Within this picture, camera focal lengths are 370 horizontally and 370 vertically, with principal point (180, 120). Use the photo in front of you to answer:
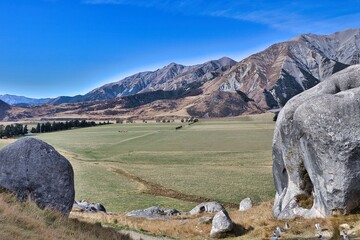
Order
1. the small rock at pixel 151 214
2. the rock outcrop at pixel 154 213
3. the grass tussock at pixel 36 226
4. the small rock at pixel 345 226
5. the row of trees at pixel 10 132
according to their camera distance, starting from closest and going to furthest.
Result: 1. the grass tussock at pixel 36 226
2. the small rock at pixel 345 226
3. the small rock at pixel 151 214
4. the rock outcrop at pixel 154 213
5. the row of trees at pixel 10 132

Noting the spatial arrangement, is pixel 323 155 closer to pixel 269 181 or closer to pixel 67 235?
pixel 67 235

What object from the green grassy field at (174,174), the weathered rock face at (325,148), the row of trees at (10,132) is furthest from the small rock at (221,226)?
the row of trees at (10,132)

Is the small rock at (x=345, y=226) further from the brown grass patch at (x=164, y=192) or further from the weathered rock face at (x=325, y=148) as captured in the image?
the brown grass patch at (x=164, y=192)

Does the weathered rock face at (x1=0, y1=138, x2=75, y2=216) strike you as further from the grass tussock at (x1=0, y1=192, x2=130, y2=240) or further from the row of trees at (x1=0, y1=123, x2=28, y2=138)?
the row of trees at (x1=0, y1=123, x2=28, y2=138)

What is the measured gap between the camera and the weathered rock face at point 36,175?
65.6 feet

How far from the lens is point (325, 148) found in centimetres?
2439

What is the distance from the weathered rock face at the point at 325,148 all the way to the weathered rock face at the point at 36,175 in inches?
627

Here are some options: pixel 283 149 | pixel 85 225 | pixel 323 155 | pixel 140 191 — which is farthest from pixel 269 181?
pixel 85 225

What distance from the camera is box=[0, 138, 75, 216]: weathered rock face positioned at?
1998 cm

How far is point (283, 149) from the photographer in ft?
A: 98.5

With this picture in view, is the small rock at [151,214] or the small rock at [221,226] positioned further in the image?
the small rock at [151,214]

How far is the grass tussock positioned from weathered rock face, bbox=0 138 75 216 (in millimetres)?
1173

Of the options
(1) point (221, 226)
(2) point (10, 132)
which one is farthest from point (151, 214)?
(2) point (10, 132)

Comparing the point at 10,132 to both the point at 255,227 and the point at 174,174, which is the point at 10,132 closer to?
the point at 174,174
